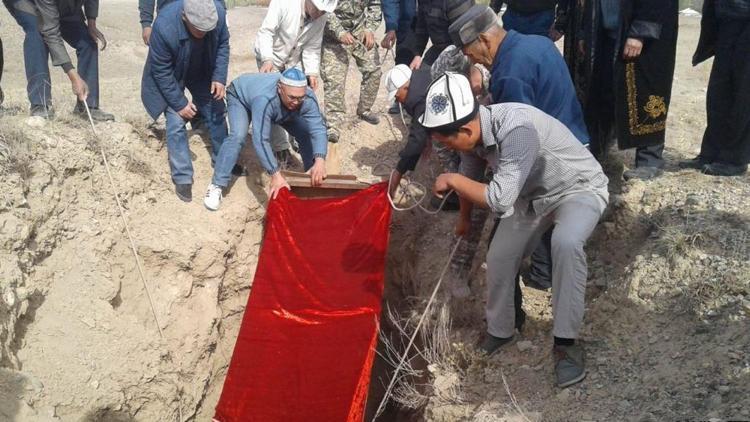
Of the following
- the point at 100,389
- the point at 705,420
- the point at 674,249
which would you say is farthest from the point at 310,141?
the point at 705,420

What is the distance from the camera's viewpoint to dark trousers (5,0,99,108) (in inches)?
177

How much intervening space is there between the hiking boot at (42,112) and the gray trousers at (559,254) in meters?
3.47

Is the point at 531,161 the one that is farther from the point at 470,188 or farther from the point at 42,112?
the point at 42,112

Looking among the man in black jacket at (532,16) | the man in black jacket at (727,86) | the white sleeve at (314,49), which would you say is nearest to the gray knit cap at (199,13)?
the white sleeve at (314,49)

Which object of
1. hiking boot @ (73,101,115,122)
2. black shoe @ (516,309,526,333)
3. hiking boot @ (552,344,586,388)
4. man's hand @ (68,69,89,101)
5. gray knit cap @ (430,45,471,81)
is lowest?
hiking boot @ (73,101,115,122)

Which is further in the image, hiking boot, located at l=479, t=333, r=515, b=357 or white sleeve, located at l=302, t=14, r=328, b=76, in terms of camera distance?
white sleeve, located at l=302, t=14, r=328, b=76

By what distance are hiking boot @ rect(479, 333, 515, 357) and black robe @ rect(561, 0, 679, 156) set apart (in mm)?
1593

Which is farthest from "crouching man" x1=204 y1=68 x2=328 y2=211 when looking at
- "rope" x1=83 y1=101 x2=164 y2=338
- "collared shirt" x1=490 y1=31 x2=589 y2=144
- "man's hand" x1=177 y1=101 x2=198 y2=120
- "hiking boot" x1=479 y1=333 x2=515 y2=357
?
"hiking boot" x1=479 y1=333 x2=515 y2=357

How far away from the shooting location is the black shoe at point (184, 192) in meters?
4.85

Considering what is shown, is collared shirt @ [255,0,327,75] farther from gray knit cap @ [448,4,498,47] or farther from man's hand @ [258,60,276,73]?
gray knit cap @ [448,4,498,47]

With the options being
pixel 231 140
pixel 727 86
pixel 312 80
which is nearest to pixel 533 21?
pixel 727 86

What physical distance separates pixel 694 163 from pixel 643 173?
467 mm

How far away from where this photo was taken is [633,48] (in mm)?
3910

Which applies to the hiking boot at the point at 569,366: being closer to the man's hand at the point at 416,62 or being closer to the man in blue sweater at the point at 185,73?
the man's hand at the point at 416,62
